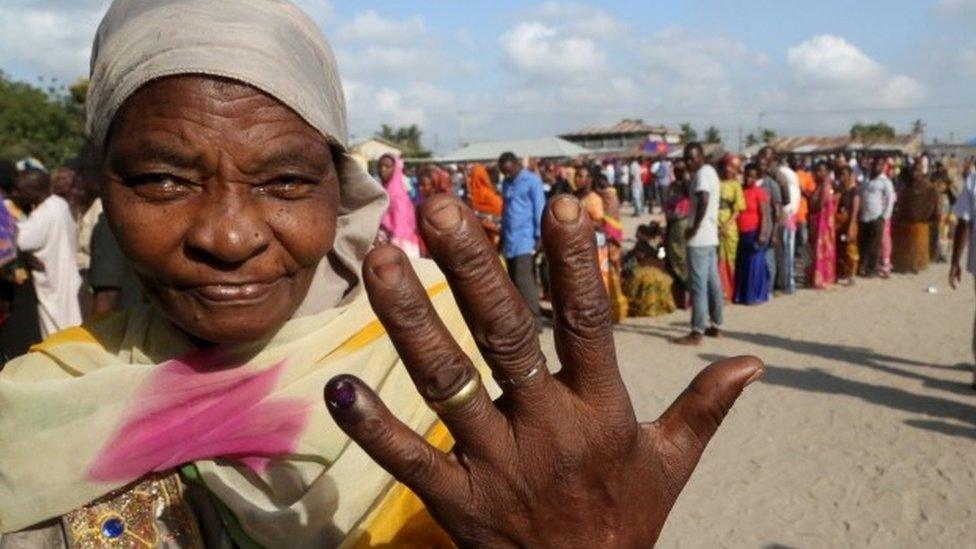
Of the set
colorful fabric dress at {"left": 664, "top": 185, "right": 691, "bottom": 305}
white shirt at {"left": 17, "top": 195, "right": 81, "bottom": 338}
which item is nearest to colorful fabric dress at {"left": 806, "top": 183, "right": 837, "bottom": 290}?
colorful fabric dress at {"left": 664, "top": 185, "right": 691, "bottom": 305}

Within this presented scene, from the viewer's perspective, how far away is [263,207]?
1192 millimetres

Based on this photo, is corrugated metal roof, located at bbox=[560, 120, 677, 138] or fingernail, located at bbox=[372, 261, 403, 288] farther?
corrugated metal roof, located at bbox=[560, 120, 677, 138]

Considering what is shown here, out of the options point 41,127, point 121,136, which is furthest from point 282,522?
point 41,127

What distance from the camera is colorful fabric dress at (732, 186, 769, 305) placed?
9211 mm

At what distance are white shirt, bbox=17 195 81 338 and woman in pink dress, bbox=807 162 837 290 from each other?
9209 millimetres

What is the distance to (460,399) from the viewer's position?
89 cm

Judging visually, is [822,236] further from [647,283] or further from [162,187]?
[162,187]

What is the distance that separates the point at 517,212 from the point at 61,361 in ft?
22.1

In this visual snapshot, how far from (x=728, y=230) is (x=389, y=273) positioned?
8.98 m

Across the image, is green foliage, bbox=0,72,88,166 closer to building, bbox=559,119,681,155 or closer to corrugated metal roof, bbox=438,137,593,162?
corrugated metal roof, bbox=438,137,593,162

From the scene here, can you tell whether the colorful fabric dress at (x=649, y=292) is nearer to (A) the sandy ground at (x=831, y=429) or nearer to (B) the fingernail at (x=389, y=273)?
(A) the sandy ground at (x=831, y=429)

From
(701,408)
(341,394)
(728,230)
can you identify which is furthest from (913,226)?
(341,394)

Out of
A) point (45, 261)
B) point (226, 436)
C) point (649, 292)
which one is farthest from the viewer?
point (649, 292)

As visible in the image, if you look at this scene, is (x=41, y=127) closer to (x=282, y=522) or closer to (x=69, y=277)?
(x=69, y=277)
